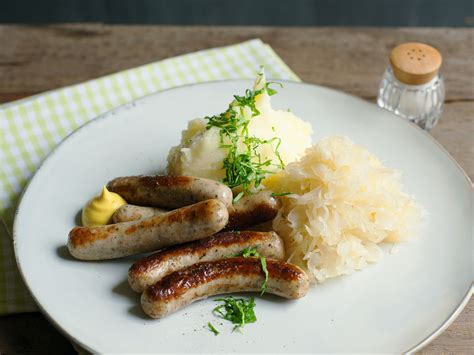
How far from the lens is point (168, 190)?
3.25m

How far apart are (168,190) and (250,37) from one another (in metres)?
2.29

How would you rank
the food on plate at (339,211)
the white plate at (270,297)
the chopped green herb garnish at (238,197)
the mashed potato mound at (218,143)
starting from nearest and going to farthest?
the white plate at (270,297), the food on plate at (339,211), the chopped green herb garnish at (238,197), the mashed potato mound at (218,143)

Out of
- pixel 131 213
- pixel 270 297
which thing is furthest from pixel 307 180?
pixel 131 213

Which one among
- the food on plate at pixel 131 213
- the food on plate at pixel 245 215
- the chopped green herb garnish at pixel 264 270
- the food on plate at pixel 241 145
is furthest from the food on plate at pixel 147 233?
the food on plate at pixel 241 145

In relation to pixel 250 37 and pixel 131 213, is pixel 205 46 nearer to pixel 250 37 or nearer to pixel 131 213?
pixel 250 37

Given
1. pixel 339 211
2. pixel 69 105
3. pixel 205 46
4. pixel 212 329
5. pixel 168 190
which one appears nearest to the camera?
pixel 212 329

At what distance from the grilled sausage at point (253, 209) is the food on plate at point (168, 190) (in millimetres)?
56

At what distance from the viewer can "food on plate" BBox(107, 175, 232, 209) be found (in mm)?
3152

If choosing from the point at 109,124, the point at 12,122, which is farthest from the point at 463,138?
the point at 12,122

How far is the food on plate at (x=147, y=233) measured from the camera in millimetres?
2980

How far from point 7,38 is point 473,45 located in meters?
3.44

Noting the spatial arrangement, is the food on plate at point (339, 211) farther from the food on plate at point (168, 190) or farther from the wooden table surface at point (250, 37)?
the wooden table surface at point (250, 37)

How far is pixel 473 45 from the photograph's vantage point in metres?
5.12

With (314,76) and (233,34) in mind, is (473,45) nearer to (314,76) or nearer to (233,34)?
(314,76)
